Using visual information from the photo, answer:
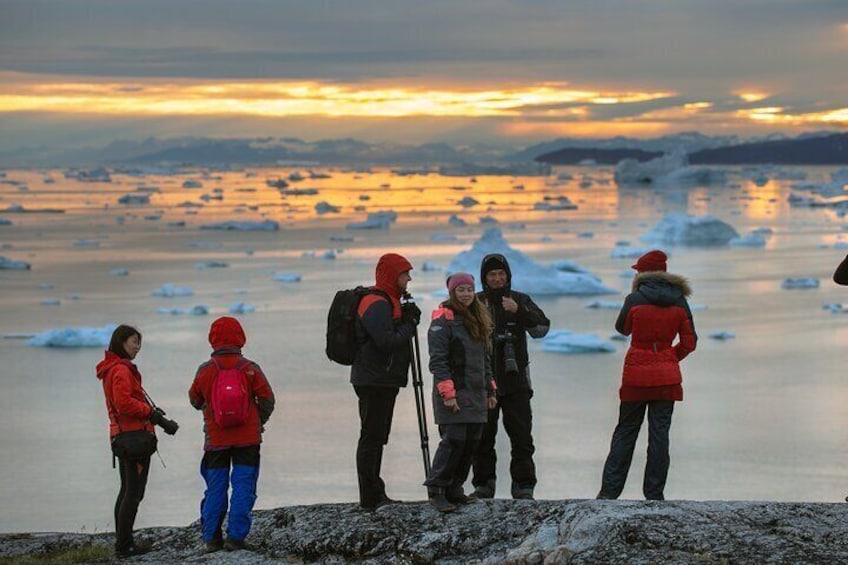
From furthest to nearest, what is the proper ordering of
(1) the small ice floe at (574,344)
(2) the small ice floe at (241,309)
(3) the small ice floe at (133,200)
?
1. (3) the small ice floe at (133,200)
2. (2) the small ice floe at (241,309)
3. (1) the small ice floe at (574,344)

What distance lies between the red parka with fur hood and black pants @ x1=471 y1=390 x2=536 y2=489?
1.67 ft

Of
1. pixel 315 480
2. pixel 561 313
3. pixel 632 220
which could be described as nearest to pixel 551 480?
pixel 315 480

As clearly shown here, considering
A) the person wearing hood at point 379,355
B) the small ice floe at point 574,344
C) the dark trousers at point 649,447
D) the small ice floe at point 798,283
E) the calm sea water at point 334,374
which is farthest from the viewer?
the small ice floe at point 798,283

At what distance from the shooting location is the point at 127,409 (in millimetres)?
5336

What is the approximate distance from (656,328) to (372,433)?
1.35m

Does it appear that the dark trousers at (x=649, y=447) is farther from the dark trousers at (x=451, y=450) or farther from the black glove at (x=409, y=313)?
the black glove at (x=409, y=313)

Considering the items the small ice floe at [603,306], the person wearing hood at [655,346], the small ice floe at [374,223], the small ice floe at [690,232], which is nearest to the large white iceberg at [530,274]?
the small ice floe at [603,306]

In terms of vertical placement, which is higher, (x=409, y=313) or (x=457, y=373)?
(x=409, y=313)

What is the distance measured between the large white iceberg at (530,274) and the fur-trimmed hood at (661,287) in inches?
798

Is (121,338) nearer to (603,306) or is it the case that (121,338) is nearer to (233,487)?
(233,487)

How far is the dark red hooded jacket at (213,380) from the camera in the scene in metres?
5.28

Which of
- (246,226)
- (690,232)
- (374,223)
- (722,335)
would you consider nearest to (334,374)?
(722,335)

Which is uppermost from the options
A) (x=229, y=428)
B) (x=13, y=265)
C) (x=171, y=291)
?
(x=229, y=428)

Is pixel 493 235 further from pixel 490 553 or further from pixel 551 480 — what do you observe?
pixel 490 553
